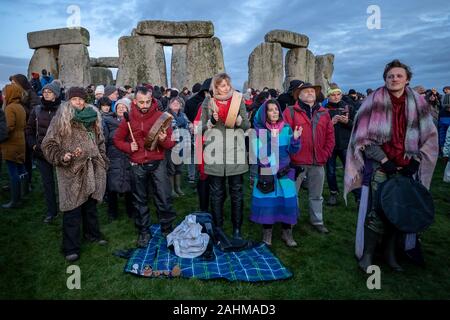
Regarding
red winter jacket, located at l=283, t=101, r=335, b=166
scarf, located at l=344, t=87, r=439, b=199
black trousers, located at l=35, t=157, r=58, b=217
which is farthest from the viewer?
black trousers, located at l=35, t=157, r=58, b=217

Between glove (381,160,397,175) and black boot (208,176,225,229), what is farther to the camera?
black boot (208,176,225,229)

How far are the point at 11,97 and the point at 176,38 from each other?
29.7 feet

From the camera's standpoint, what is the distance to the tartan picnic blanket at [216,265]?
135 inches

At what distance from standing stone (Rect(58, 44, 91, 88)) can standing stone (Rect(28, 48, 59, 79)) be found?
93 centimetres

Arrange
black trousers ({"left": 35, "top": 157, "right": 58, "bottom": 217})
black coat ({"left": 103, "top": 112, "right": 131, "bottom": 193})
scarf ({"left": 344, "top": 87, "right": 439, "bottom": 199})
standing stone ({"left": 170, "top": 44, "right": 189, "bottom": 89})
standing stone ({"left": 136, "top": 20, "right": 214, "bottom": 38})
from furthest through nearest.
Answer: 1. standing stone ({"left": 170, "top": 44, "right": 189, "bottom": 89})
2. standing stone ({"left": 136, "top": 20, "right": 214, "bottom": 38})
3. black coat ({"left": 103, "top": 112, "right": 131, "bottom": 193})
4. black trousers ({"left": 35, "top": 157, "right": 58, "bottom": 217})
5. scarf ({"left": 344, "top": 87, "right": 439, "bottom": 199})

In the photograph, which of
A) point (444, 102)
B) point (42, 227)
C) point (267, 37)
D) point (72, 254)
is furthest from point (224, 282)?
point (267, 37)

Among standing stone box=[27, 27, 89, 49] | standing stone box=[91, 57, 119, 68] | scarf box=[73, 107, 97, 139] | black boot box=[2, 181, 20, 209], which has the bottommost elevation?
black boot box=[2, 181, 20, 209]

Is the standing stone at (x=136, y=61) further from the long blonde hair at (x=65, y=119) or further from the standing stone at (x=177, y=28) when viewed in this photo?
the long blonde hair at (x=65, y=119)

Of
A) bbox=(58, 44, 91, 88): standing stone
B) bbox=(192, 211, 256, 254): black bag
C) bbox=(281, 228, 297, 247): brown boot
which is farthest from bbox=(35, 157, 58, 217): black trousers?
bbox=(58, 44, 91, 88): standing stone

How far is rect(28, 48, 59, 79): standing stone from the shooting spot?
16.1m

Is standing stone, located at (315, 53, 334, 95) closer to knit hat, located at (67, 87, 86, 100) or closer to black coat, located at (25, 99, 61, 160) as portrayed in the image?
black coat, located at (25, 99, 61, 160)
